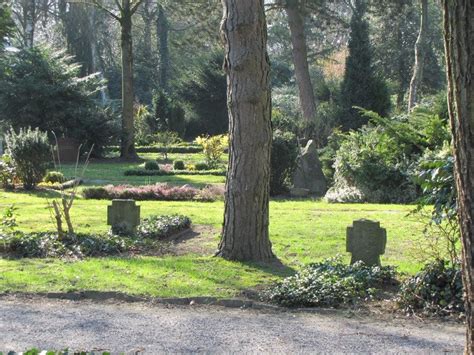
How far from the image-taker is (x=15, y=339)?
598 centimetres

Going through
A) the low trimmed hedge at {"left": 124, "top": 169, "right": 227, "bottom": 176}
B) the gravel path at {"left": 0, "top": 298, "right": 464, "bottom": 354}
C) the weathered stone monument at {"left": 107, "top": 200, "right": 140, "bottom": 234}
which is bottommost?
the gravel path at {"left": 0, "top": 298, "right": 464, "bottom": 354}

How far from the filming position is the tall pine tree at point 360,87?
32094 millimetres

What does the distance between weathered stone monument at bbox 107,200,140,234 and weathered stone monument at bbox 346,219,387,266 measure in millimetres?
3966

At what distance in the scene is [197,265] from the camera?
895 cm

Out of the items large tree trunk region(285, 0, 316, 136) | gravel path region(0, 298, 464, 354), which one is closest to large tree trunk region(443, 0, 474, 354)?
gravel path region(0, 298, 464, 354)

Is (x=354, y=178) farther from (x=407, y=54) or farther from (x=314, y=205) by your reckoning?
(x=407, y=54)

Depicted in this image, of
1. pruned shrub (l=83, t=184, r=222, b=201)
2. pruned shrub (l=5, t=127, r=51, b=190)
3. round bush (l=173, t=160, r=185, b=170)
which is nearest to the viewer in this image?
pruned shrub (l=83, t=184, r=222, b=201)

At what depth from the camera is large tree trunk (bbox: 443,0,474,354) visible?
3305 mm

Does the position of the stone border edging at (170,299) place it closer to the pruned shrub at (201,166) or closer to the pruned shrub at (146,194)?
the pruned shrub at (146,194)

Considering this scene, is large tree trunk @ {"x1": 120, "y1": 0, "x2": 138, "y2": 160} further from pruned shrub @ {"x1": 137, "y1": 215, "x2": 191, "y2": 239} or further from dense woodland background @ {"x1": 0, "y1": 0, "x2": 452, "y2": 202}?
pruned shrub @ {"x1": 137, "y1": 215, "x2": 191, "y2": 239}

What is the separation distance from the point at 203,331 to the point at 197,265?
270 cm

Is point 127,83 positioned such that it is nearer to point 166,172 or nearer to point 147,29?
point 166,172

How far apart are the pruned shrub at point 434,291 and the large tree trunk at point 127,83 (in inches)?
1002

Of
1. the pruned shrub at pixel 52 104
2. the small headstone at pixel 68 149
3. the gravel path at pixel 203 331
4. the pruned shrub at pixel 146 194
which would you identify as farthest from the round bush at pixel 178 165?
the gravel path at pixel 203 331
